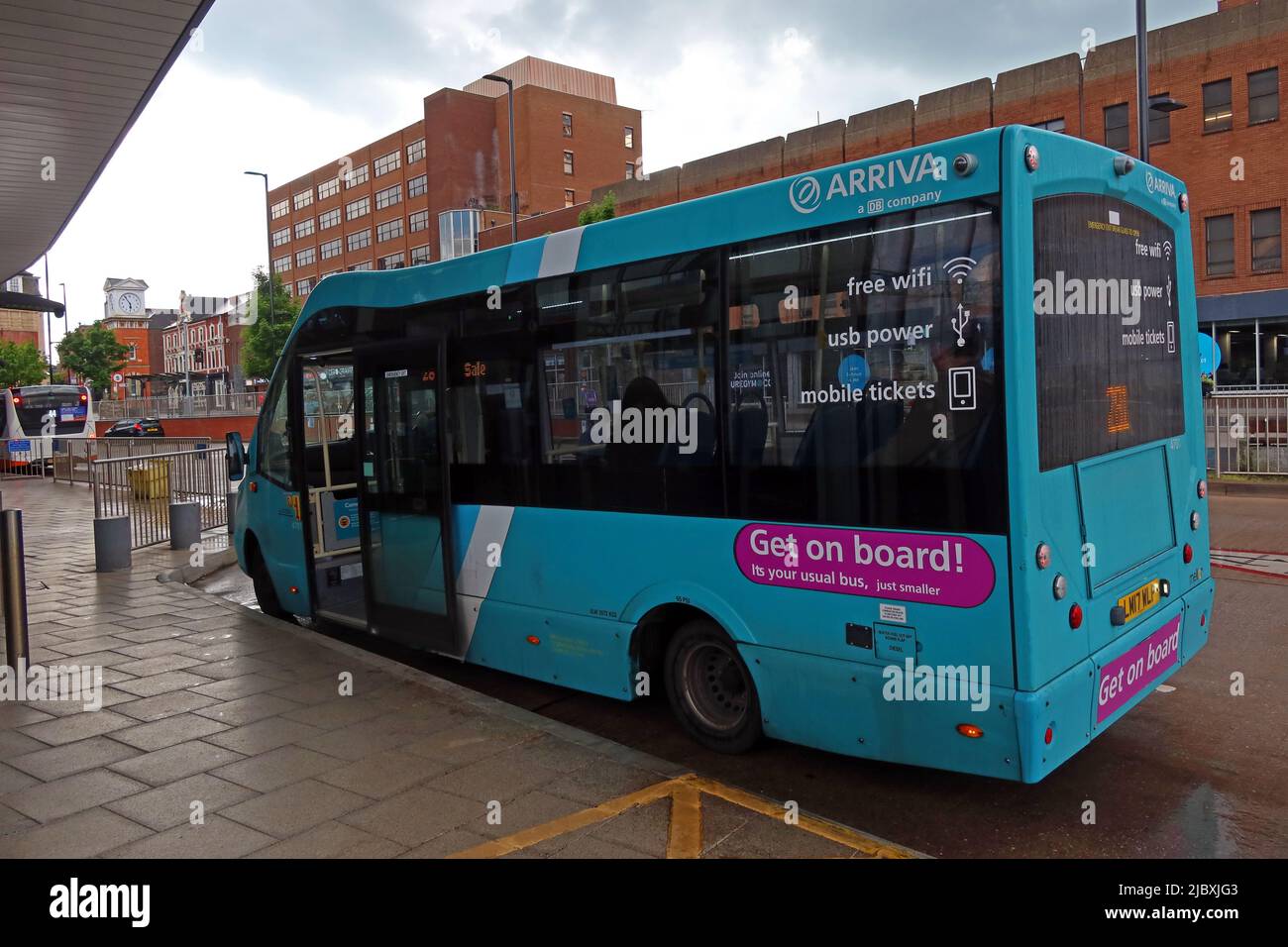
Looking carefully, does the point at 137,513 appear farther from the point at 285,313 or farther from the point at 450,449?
the point at 285,313

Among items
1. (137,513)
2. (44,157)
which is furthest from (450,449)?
(137,513)

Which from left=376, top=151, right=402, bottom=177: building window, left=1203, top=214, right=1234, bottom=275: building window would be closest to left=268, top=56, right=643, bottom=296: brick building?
left=376, top=151, right=402, bottom=177: building window

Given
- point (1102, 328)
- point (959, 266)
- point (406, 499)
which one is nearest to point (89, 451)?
point (406, 499)

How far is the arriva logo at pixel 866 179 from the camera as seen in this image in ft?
14.3

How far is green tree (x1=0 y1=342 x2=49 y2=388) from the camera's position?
2648 inches

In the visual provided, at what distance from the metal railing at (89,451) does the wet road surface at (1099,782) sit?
1611cm

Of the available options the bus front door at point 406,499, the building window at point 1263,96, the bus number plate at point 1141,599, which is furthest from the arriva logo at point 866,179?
the building window at point 1263,96

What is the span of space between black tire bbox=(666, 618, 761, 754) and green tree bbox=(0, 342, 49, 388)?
74.3 m

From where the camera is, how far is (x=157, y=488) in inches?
591

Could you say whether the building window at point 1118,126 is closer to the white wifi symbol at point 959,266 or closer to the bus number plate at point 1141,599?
the bus number plate at point 1141,599

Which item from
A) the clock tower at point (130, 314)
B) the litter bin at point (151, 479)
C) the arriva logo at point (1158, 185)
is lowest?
the litter bin at point (151, 479)

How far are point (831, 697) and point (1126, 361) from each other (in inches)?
91.8

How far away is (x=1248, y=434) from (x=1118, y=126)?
22462 millimetres
